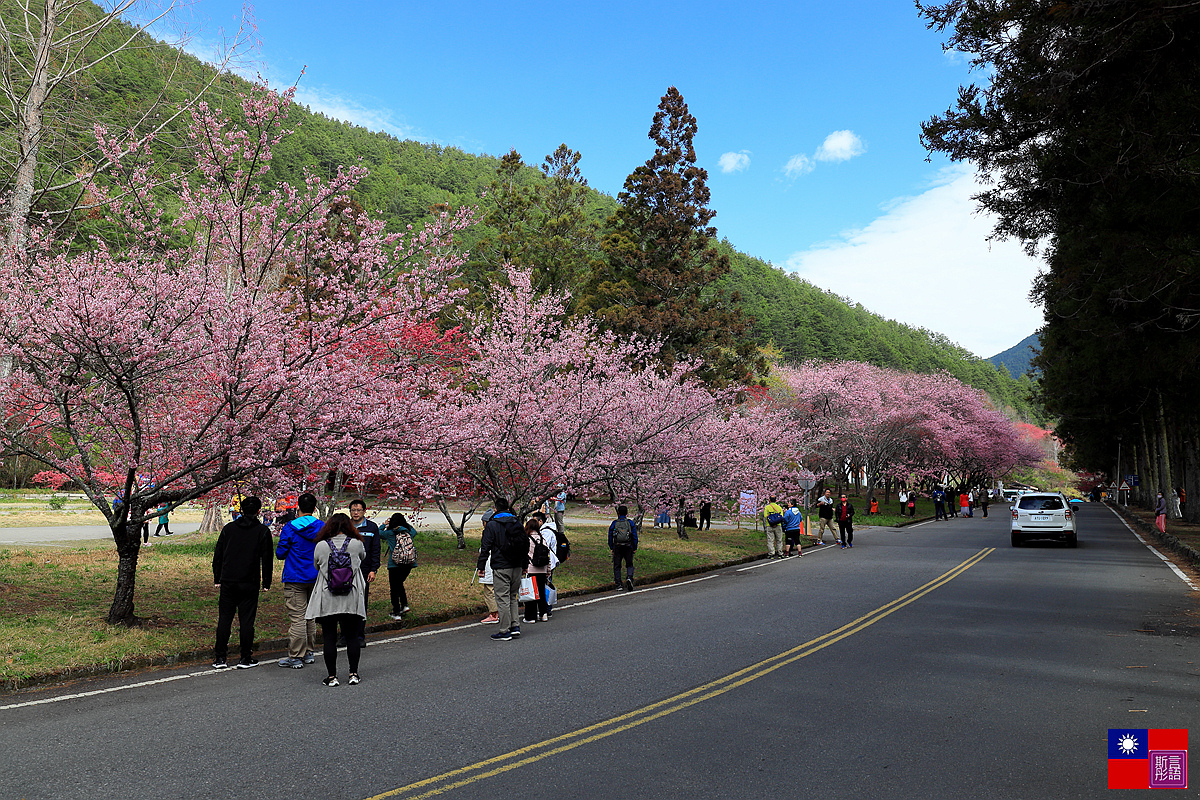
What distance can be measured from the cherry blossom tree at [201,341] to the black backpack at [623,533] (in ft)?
18.2

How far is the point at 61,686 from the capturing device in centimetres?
750

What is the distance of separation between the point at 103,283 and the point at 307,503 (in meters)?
4.42

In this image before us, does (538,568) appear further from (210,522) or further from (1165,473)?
(1165,473)

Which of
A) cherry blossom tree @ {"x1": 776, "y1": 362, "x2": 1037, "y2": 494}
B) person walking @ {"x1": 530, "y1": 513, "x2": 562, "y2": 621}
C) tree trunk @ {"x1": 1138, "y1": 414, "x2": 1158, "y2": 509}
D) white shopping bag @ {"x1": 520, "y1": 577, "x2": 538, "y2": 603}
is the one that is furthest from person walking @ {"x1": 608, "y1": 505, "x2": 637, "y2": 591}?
tree trunk @ {"x1": 1138, "y1": 414, "x2": 1158, "y2": 509}

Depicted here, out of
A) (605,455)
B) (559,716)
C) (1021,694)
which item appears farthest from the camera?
(605,455)

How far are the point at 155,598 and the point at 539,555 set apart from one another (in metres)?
5.97

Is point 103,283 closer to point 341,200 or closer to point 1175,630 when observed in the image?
point 341,200

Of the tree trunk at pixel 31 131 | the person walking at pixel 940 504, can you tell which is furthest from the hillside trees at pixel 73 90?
the person walking at pixel 940 504

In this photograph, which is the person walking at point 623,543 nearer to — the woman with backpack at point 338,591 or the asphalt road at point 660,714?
the asphalt road at point 660,714

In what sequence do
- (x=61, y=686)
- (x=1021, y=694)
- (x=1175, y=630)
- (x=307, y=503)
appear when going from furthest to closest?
(x=1175, y=630) → (x=307, y=503) → (x=61, y=686) → (x=1021, y=694)

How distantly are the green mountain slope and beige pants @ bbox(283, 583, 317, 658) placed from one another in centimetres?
593

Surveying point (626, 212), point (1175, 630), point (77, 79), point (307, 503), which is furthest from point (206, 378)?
point (626, 212)

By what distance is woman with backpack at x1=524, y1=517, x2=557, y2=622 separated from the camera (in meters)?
11.5

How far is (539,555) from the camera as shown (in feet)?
37.9
